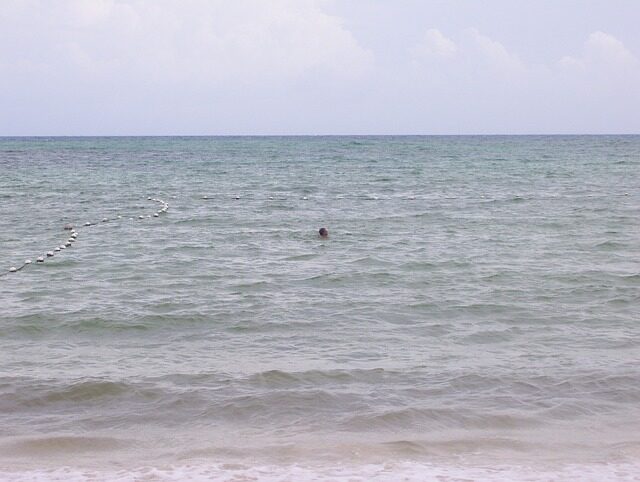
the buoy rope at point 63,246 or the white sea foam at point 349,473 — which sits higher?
the buoy rope at point 63,246

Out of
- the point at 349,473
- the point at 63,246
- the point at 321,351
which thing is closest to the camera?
the point at 349,473

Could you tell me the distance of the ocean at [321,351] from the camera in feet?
25.2

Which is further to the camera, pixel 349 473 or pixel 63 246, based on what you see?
pixel 63 246

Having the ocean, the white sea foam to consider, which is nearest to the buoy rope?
the ocean

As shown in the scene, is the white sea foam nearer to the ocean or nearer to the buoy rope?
the ocean

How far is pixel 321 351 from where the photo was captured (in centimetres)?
1103

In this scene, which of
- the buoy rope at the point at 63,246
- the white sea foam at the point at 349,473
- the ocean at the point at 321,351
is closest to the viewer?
the white sea foam at the point at 349,473

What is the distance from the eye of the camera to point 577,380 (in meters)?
9.73

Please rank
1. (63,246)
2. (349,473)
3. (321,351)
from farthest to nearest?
(63,246) → (321,351) → (349,473)

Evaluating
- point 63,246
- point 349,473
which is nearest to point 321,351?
point 349,473

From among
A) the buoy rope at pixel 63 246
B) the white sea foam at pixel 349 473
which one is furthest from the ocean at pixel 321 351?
the buoy rope at pixel 63 246

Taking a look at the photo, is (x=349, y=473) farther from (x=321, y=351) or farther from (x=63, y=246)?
(x=63, y=246)

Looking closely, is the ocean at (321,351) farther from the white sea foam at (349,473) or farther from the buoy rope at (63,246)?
the buoy rope at (63,246)

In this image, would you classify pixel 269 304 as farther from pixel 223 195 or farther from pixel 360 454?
pixel 223 195
